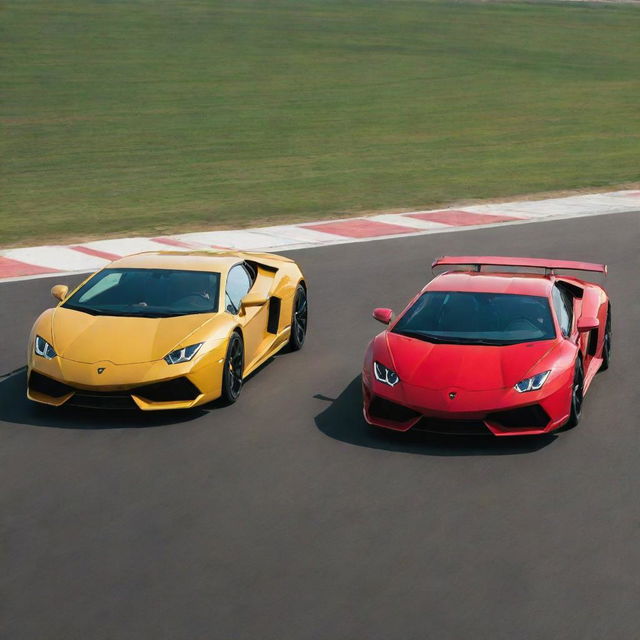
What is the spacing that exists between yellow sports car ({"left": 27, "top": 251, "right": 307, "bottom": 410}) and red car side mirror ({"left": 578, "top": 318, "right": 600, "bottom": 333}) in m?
3.03

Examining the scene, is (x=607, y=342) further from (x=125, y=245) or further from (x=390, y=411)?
(x=125, y=245)

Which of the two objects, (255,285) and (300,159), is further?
(300,159)

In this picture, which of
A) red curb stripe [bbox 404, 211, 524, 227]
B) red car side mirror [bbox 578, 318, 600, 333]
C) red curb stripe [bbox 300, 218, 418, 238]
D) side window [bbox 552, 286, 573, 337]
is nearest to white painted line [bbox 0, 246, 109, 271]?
red curb stripe [bbox 300, 218, 418, 238]

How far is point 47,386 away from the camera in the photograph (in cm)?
992

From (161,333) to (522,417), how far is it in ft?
10.8

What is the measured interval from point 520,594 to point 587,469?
233 centimetres

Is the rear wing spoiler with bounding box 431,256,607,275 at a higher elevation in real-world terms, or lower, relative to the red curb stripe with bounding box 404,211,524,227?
higher

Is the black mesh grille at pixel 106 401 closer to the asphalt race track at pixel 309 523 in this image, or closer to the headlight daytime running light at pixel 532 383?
the asphalt race track at pixel 309 523

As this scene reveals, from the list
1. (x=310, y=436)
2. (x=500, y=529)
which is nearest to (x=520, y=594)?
(x=500, y=529)

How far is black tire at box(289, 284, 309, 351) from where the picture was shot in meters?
12.4

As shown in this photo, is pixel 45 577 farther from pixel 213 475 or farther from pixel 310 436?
pixel 310 436

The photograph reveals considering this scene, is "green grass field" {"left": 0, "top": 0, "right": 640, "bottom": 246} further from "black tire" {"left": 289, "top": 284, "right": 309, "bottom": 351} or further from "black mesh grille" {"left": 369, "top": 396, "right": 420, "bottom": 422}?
"black mesh grille" {"left": 369, "top": 396, "right": 420, "bottom": 422}

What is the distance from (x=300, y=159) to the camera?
94.6 feet

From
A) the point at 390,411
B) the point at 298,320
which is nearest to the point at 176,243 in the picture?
the point at 298,320
